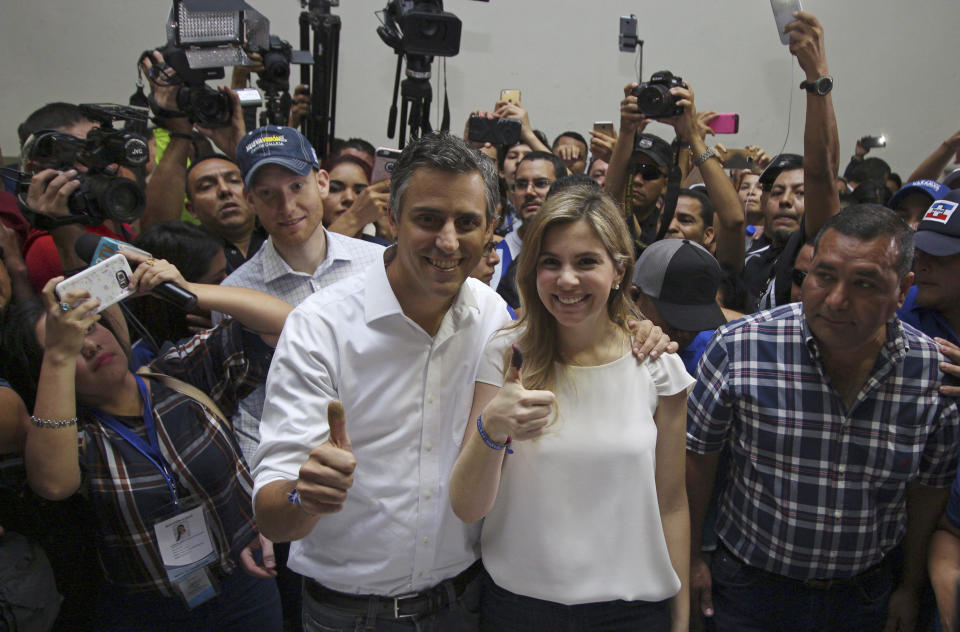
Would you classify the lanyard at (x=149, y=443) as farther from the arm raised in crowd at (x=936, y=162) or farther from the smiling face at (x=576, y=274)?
the arm raised in crowd at (x=936, y=162)

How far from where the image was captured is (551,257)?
1.26 metres

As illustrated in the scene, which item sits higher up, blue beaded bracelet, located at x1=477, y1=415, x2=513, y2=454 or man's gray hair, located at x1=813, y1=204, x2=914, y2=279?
man's gray hair, located at x1=813, y1=204, x2=914, y2=279

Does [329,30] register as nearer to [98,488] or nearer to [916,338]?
[98,488]

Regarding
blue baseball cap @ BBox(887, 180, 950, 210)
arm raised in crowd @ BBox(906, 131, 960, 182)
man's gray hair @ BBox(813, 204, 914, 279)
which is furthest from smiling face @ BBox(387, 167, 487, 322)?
arm raised in crowd @ BBox(906, 131, 960, 182)

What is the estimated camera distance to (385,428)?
3.79 feet

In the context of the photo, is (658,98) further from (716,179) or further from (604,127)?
(604,127)

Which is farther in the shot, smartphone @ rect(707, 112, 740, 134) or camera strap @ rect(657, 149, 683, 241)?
smartphone @ rect(707, 112, 740, 134)

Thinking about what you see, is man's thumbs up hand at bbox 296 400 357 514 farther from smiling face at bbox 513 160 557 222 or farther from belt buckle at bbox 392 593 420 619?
smiling face at bbox 513 160 557 222

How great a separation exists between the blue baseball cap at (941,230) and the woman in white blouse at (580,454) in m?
0.88

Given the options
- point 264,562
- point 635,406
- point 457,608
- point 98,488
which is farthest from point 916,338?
point 98,488

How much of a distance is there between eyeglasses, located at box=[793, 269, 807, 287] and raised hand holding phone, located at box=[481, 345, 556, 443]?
1238 millimetres

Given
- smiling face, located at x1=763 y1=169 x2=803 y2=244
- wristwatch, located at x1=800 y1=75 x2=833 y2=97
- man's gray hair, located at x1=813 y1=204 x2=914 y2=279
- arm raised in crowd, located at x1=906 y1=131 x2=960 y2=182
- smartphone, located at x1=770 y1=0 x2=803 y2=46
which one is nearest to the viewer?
man's gray hair, located at x1=813 y1=204 x2=914 y2=279

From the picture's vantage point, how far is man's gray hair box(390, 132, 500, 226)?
114cm

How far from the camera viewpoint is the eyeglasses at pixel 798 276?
1919mm
